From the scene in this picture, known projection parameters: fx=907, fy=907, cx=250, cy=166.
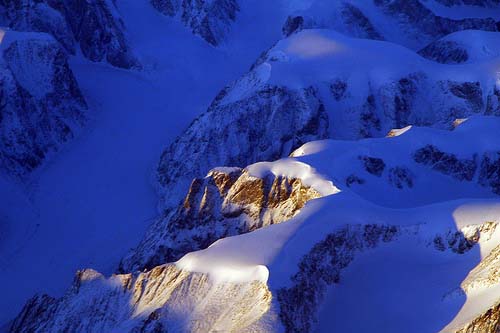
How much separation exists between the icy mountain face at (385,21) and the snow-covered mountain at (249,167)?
0.27 meters

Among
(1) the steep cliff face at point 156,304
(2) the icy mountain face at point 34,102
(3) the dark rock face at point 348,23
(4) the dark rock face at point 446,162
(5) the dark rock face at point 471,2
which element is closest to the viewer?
(1) the steep cliff face at point 156,304

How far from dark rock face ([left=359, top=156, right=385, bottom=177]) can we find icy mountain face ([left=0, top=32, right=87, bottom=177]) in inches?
1305

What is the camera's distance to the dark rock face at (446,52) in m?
87.4

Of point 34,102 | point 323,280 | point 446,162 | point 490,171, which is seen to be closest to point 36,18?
point 34,102

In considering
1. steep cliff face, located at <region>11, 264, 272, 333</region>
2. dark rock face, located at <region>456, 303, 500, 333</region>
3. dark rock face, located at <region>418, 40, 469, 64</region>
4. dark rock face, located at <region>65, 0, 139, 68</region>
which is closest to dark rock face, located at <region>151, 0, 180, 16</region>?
dark rock face, located at <region>65, 0, 139, 68</region>

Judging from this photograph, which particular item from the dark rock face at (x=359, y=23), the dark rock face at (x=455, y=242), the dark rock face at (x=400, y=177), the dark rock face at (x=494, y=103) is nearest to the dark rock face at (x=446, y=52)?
the dark rock face at (x=494, y=103)

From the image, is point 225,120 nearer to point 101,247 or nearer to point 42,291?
point 101,247

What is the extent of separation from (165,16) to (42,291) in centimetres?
5137

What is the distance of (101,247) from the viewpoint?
2699 inches

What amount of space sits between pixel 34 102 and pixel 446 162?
38.8 metres

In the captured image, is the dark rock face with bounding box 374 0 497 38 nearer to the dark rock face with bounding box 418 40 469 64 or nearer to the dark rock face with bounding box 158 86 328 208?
the dark rock face with bounding box 418 40 469 64

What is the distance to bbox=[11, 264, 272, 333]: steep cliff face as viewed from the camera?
134 feet

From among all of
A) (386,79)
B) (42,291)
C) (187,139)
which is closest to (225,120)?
(187,139)

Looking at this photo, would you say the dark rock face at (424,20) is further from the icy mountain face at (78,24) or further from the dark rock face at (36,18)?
the dark rock face at (36,18)
